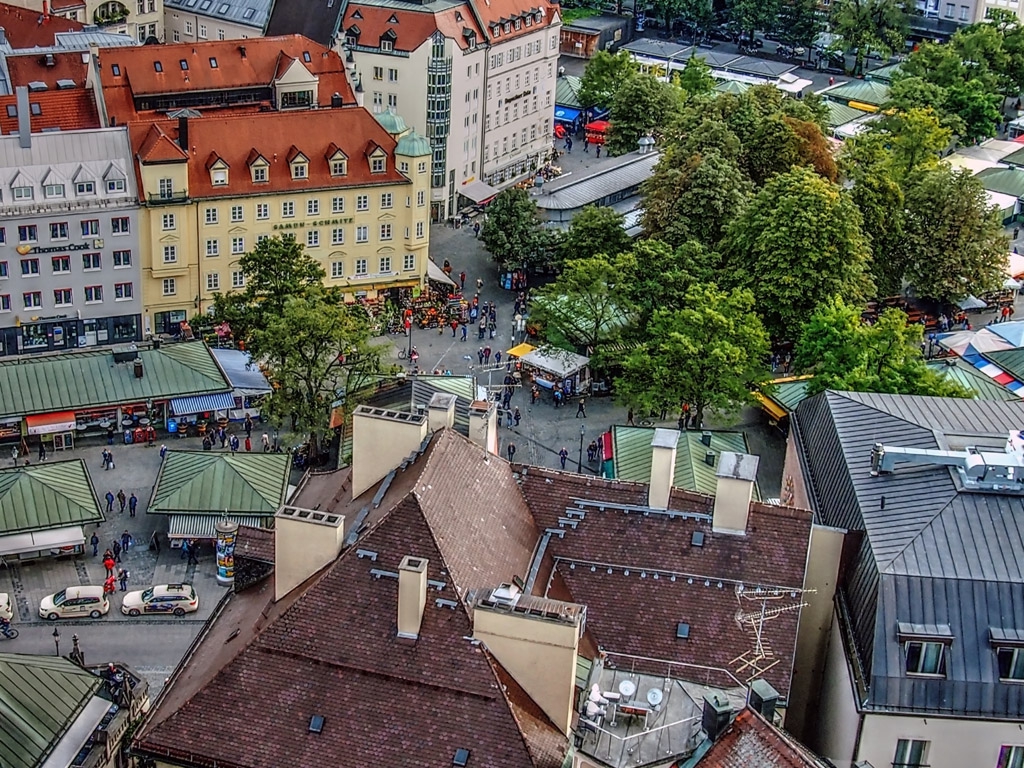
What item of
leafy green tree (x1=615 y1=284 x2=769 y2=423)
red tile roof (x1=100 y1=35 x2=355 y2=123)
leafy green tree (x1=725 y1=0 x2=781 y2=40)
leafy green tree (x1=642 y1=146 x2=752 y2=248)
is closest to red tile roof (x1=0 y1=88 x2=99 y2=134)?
red tile roof (x1=100 y1=35 x2=355 y2=123)

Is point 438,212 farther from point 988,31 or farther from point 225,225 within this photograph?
point 988,31

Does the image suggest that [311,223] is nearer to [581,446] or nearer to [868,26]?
[581,446]

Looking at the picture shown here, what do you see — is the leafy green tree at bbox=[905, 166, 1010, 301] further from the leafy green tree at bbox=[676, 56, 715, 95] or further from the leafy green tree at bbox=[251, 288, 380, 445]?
the leafy green tree at bbox=[676, 56, 715, 95]

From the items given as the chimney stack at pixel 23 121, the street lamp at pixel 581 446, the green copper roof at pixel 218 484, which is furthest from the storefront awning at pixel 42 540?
the chimney stack at pixel 23 121

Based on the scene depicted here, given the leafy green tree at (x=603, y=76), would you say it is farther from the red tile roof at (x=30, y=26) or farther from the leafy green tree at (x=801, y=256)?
the leafy green tree at (x=801, y=256)

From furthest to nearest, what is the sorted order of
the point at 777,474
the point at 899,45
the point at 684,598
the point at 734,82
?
the point at 899,45 < the point at 734,82 < the point at 777,474 < the point at 684,598

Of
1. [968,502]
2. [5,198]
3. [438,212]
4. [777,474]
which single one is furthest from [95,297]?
[968,502]

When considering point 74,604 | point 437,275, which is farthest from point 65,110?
point 74,604
